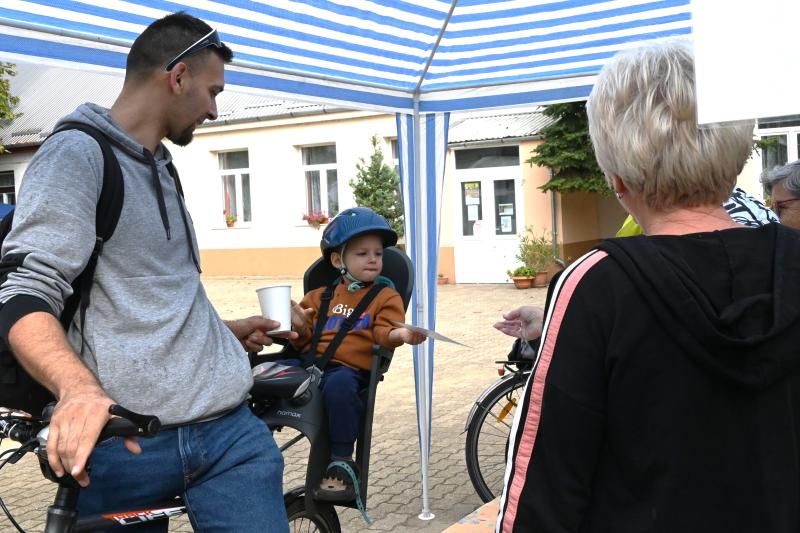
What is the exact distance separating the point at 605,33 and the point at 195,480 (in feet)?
12.4

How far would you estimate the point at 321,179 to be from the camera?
79.6ft

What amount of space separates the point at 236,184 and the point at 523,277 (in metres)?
9.84

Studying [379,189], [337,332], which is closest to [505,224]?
[379,189]

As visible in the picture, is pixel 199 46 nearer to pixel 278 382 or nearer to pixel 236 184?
pixel 278 382

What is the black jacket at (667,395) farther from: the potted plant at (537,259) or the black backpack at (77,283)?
the potted plant at (537,259)

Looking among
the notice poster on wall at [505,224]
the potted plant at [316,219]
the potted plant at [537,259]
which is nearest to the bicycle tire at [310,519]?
the potted plant at [537,259]

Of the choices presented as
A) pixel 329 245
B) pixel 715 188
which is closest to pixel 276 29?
pixel 329 245

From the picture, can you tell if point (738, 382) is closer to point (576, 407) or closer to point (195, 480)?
point (576, 407)

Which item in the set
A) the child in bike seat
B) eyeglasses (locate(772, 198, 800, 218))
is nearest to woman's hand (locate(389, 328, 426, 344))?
the child in bike seat

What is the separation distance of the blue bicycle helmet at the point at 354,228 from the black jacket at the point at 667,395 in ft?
8.92

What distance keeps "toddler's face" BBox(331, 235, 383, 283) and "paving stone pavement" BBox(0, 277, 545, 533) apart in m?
1.71

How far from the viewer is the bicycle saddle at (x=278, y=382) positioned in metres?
3.29

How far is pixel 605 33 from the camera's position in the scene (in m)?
5.15

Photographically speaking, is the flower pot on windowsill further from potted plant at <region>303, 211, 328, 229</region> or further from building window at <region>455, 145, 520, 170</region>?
potted plant at <region>303, 211, 328, 229</region>
